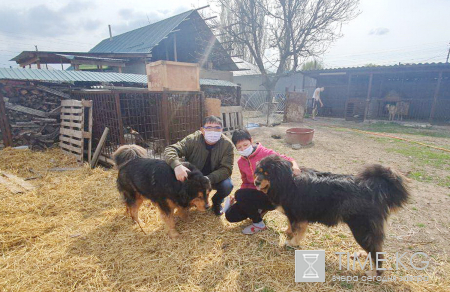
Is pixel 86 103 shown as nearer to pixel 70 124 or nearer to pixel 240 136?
pixel 70 124

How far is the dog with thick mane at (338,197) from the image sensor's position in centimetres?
225

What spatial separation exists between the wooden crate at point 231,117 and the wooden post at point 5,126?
7.64 m

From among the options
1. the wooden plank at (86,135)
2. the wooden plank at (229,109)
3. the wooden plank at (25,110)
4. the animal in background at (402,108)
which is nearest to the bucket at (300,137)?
the wooden plank at (229,109)

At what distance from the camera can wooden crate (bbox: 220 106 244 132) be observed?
10.5 metres

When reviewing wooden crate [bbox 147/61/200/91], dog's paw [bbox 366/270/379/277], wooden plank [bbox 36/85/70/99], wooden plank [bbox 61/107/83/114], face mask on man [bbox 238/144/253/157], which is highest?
wooden crate [bbox 147/61/200/91]

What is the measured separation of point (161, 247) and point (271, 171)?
5.95 ft

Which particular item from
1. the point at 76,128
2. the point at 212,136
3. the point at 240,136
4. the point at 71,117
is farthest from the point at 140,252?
the point at 71,117

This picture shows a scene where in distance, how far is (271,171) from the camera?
271 centimetres

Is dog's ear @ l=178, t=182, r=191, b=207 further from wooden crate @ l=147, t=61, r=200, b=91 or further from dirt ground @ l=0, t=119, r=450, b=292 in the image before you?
wooden crate @ l=147, t=61, r=200, b=91

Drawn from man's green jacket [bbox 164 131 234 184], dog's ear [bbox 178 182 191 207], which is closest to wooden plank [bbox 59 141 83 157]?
man's green jacket [bbox 164 131 234 184]

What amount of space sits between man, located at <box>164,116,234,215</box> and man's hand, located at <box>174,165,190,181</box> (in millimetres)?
569

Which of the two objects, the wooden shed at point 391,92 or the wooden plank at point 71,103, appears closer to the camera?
the wooden plank at point 71,103

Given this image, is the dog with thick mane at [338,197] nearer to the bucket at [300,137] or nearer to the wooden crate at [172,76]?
the wooden crate at [172,76]

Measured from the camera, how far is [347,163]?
642 centimetres
